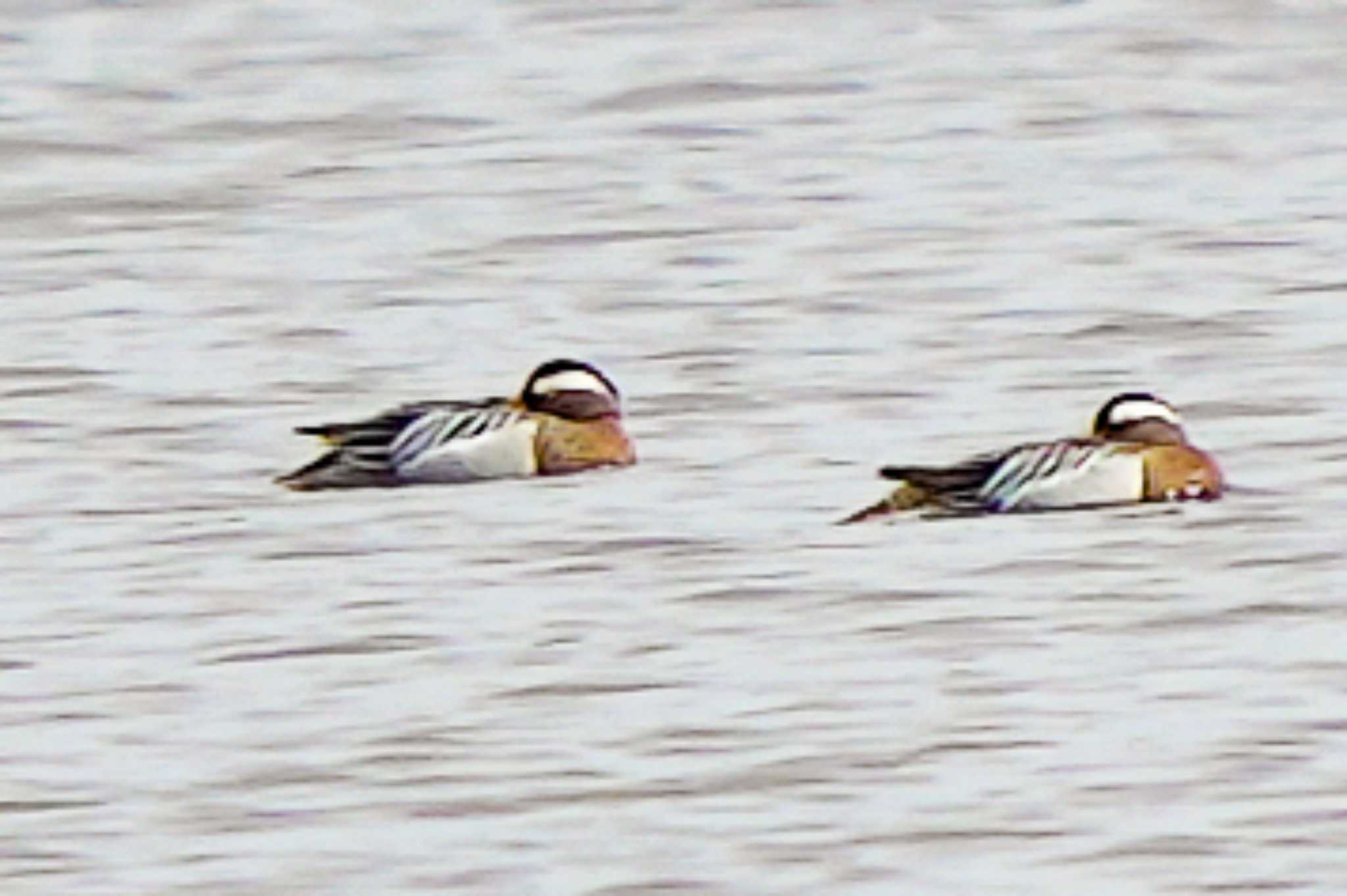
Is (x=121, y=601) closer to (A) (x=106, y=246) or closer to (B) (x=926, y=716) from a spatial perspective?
(B) (x=926, y=716)

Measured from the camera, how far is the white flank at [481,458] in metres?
12.0

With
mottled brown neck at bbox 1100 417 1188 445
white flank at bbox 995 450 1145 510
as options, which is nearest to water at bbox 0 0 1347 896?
white flank at bbox 995 450 1145 510

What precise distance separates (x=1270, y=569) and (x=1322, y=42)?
384 inches

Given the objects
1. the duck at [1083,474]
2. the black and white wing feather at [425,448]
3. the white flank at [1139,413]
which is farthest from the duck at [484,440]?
the white flank at [1139,413]

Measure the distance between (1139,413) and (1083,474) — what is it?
0.33 m

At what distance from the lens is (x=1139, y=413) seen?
11906 mm

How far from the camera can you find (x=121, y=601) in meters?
10.6

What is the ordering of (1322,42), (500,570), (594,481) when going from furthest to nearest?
(1322,42)
(594,481)
(500,570)

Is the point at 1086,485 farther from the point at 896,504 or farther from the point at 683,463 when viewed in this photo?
the point at 683,463

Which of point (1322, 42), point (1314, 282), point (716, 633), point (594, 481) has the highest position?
point (1322, 42)

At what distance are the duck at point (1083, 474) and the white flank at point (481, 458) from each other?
0.86m

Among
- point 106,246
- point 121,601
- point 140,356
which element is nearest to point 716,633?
point 121,601

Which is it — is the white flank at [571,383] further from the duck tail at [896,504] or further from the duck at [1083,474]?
the duck tail at [896,504]

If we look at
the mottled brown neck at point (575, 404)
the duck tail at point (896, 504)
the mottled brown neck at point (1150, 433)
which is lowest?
the duck tail at point (896, 504)
